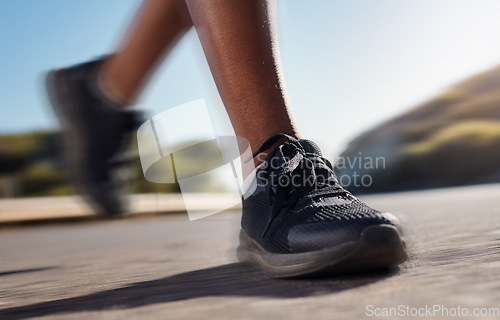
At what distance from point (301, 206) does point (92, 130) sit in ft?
2.56

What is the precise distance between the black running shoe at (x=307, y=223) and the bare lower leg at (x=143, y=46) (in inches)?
20.7

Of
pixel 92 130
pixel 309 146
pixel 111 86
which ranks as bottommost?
pixel 309 146

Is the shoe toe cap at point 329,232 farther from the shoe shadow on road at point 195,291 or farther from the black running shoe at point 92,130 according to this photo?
the black running shoe at point 92,130

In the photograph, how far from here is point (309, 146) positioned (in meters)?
0.72

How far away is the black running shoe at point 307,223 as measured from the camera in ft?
1.90

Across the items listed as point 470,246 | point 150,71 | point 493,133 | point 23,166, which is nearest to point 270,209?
point 470,246

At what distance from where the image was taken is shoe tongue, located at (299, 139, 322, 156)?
0.72m

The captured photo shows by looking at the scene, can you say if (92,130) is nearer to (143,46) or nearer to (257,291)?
(143,46)

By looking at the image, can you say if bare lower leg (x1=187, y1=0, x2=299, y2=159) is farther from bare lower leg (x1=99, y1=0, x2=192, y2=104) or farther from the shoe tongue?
bare lower leg (x1=99, y1=0, x2=192, y2=104)

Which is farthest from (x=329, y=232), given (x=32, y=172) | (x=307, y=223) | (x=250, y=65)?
(x=32, y=172)

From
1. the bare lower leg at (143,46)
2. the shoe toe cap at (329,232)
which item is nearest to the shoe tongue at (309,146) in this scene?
the shoe toe cap at (329,232)

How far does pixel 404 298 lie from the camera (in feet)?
1.47

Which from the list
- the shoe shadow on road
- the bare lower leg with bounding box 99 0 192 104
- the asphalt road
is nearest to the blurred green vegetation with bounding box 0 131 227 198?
the bare lower leg with bounding box 99 0 192 104

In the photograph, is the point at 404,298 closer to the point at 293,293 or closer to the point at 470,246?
the point at 293,293
